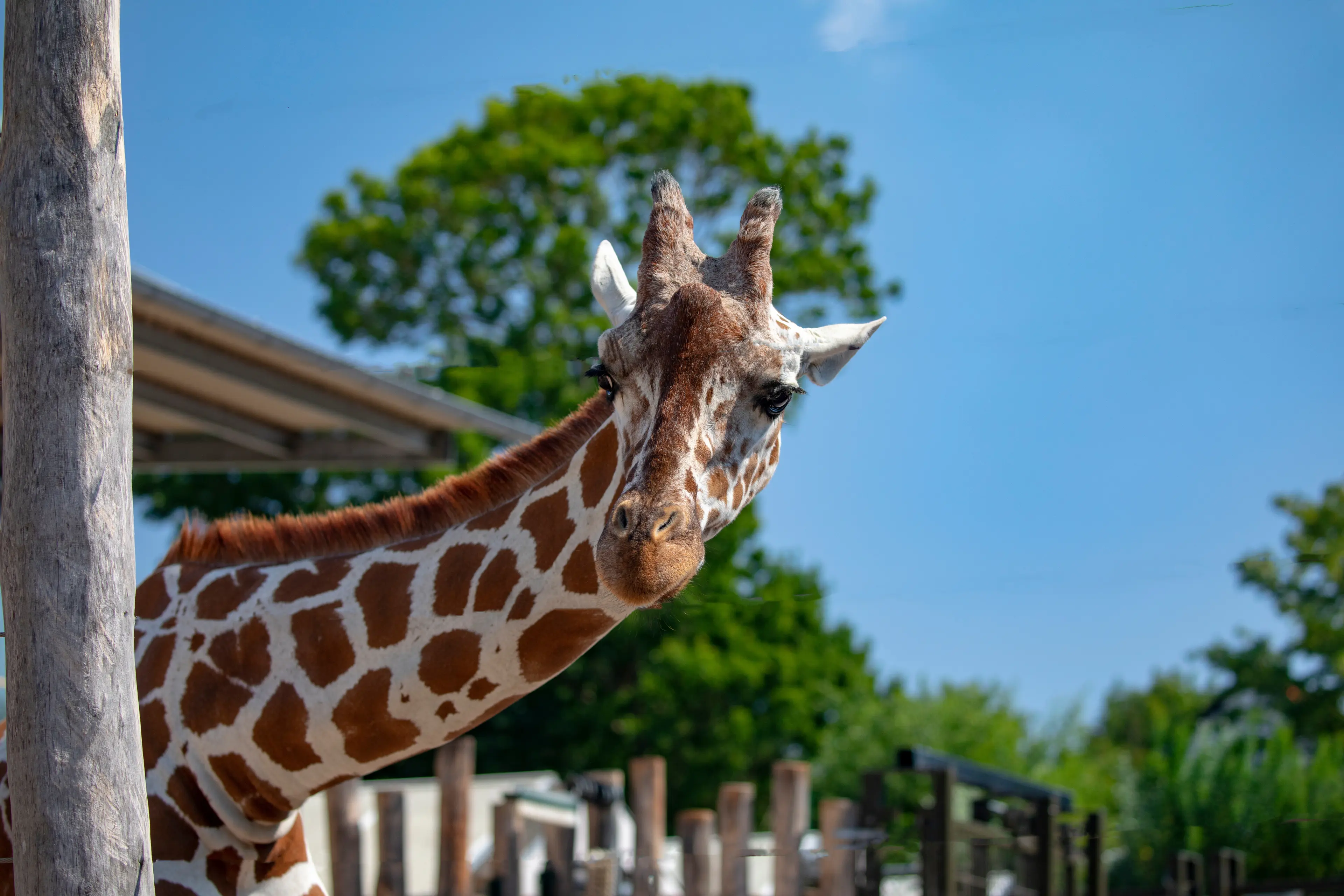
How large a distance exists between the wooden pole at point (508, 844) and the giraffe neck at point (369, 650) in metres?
4.76

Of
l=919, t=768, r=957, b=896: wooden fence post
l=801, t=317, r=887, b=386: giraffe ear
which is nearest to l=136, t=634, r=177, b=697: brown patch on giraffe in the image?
l=801, t=317, r=887, b=386: giraffe ear

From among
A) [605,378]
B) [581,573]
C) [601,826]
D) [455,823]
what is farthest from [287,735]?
[601,826]

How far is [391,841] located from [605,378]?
5.64 meters

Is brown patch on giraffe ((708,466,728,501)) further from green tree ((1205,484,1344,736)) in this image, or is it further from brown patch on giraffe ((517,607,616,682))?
green tree ((1205,484,1344,736))

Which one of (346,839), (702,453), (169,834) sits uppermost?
(702,453)

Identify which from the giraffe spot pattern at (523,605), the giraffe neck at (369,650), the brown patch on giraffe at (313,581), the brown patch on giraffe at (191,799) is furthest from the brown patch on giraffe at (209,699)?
the giraffe spot pattern at (523,605)

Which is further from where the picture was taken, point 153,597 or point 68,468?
point 153,597

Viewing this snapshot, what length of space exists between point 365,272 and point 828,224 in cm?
646

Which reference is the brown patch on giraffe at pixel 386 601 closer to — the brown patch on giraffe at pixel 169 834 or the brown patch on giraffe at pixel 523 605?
the brown patch on giraffe at pixel 523 605

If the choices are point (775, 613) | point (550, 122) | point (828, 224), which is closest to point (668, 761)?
point (775, 613)

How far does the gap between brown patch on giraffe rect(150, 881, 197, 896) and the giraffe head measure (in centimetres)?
145

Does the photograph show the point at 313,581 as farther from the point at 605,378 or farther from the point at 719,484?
the point at 719,484

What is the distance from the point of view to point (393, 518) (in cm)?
343

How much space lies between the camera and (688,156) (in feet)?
55.5
